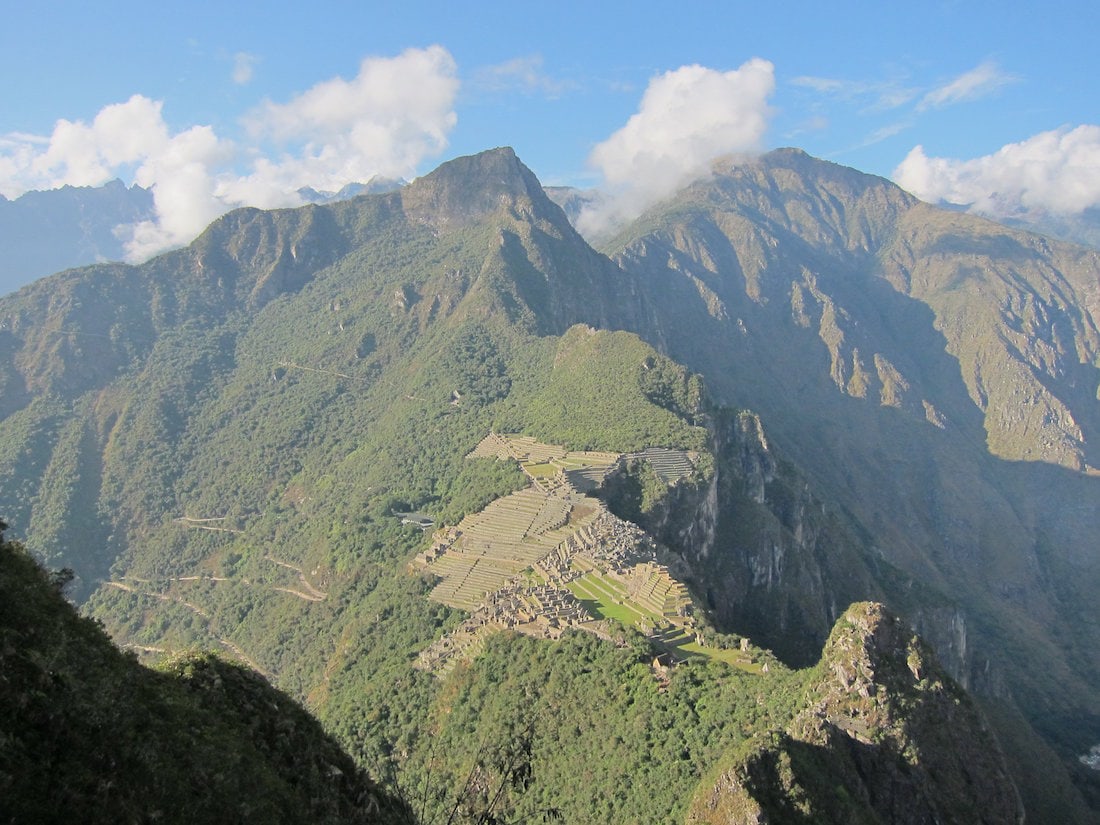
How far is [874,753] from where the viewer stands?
157ft

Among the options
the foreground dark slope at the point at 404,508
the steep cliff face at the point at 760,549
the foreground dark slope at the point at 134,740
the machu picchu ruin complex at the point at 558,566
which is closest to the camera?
the foreground dark slope at the point at 134,740

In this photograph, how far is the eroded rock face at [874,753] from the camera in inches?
1574

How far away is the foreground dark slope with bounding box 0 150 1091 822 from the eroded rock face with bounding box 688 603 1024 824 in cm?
361

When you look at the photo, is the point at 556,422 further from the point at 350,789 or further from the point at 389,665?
the point at 350,789

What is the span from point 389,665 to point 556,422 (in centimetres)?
5653

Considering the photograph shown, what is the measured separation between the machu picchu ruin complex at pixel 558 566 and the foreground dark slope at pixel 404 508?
11.3ft

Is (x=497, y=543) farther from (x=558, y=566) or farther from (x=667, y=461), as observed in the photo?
(x=667, y=461)

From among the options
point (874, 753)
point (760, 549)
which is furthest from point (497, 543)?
point (874, 753)

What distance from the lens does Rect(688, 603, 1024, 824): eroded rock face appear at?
131ft

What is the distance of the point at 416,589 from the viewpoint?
266 ft

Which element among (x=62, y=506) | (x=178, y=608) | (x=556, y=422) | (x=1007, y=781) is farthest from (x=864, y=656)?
(x=62, y=506)

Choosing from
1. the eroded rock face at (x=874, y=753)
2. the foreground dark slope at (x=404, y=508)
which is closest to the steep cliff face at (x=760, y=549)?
the foreground dark slope at (x=404, y=508)

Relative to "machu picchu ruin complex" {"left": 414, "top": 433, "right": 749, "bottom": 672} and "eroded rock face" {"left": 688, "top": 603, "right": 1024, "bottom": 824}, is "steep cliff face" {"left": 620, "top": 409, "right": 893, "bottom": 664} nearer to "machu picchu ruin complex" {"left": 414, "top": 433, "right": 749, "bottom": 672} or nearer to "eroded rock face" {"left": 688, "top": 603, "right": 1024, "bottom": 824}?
"machu picchu ruin complex" {"left": 414, "top": 433, "right": 749, "bottom": 672}

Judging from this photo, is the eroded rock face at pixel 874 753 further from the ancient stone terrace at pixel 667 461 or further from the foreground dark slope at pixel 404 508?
the ancient stone terrace at pixel 667 461
